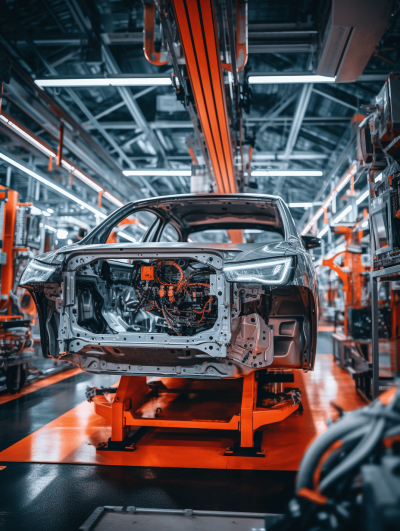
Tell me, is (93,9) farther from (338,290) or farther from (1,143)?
(338,290)

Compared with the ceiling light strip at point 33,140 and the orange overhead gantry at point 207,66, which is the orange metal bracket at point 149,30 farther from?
the ceiling light strip at point 33,140

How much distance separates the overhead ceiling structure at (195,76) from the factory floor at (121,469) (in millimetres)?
3275

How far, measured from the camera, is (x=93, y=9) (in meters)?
5.56

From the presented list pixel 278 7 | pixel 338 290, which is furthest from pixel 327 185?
pixel 278 7

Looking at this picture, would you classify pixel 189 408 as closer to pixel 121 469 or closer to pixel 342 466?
pixel 121 469

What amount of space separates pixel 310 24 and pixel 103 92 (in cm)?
390

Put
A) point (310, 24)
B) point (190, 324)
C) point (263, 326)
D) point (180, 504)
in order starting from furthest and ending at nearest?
1. point (310, 24)
2. point (190, 324)
3. point (263, 326)
4. point (180, 504)

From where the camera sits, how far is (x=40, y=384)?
5.23m

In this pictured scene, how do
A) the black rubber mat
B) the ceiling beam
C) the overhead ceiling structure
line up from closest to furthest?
1. the black rubber mat
2. the overhead ceiling structure
3. the ceiling beam

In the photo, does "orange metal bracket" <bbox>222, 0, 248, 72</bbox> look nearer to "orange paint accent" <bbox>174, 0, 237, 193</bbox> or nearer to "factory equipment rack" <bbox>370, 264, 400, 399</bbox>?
"orange paint accent" <bbox>174, 0, 237, 193</bbox>

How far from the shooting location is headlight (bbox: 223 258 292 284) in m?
2.31

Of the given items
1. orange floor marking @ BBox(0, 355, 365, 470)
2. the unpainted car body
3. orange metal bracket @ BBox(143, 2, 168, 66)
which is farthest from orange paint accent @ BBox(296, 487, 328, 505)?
orange metal bracket @ BBox(143, 2, 168, 66)

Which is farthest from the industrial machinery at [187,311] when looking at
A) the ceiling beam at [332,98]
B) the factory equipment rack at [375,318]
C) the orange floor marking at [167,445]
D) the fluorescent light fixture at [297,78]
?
the ceiling beam at [332,98]

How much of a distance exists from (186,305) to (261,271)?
1.07m
